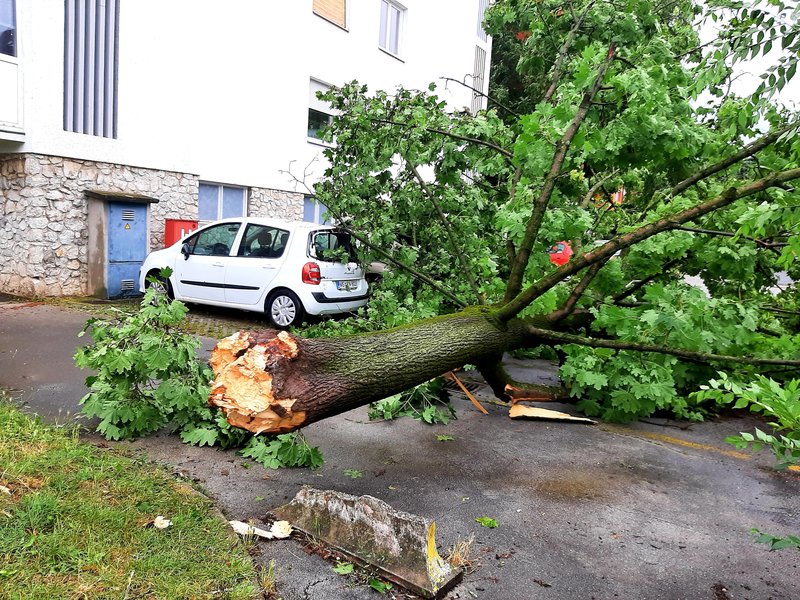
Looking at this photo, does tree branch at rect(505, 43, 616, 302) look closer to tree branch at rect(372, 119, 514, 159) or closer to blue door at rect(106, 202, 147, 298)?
tree branch at rect(372, 119, 514, 159)

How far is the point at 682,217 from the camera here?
3.74 metres

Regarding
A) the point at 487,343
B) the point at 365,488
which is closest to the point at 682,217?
the point at 487,343

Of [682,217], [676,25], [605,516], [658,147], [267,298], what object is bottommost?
[605,516]

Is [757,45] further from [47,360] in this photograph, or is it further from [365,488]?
[47,360]

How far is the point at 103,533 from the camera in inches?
115

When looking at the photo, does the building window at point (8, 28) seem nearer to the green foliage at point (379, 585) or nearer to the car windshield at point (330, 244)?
the car windshield at point (330, 244)

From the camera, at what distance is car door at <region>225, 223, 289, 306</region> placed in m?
9.09

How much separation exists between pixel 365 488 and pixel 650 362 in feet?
9.15

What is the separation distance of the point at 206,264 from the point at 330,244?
6.86 ft

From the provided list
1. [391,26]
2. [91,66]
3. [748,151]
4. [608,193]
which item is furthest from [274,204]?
[748,151]

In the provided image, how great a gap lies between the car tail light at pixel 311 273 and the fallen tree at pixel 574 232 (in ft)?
4.72

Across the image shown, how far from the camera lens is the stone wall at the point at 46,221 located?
9.78 meters

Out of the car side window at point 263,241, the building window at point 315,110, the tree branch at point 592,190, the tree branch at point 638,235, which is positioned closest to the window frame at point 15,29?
the car side window at point 263,241

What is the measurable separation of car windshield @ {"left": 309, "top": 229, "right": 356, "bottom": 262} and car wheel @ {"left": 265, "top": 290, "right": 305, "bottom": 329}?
0.73 m
